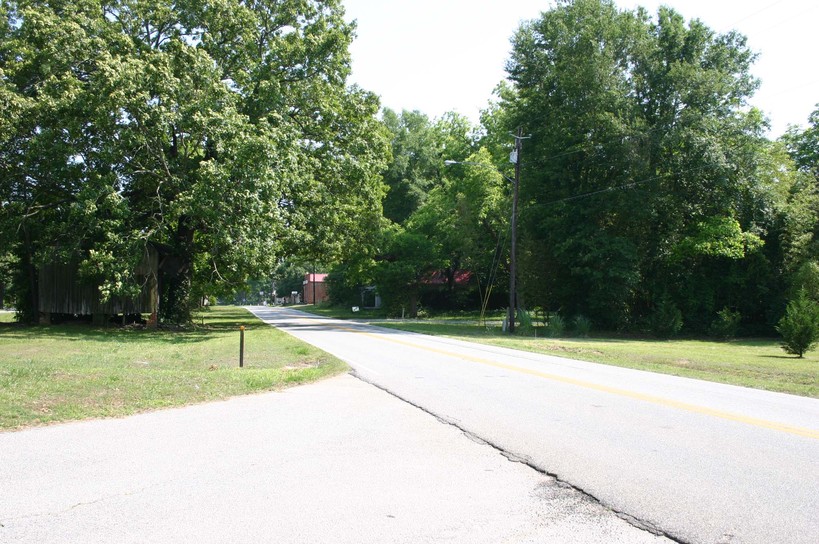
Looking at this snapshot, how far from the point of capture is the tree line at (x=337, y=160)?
23625mm

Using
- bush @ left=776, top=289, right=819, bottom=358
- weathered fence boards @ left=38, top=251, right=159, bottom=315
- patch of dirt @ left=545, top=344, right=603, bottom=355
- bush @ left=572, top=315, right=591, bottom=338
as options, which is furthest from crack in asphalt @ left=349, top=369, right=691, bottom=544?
weathered fence boards @ left=38, top=251, right=159, bottom=315

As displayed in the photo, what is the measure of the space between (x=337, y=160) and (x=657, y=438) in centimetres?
2531

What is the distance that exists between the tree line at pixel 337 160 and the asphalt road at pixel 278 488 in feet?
56.0

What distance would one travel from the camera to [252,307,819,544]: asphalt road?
4594 millimetres

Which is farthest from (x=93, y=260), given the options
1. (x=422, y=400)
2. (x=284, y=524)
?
(x=284, y=524)

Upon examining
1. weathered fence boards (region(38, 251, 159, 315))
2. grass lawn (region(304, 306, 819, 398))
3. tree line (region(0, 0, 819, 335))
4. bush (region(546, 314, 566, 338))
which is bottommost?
grass lawn (region(304, 306, 819, 398))

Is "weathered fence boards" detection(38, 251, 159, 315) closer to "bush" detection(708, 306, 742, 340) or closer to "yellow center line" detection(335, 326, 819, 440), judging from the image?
"yellow center line" detection(335, 326, 819, 440)

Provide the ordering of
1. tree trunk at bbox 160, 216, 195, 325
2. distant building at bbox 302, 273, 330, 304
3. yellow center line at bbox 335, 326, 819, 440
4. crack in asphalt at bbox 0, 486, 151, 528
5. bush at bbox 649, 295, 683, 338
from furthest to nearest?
1. distant building at bbox 302, 273, 330, 304
2. bush at bbox 649, 295, 683, 338
3. tree trunk at bbox 160, 216, 195, 325
4. yellow center line at bbox 335, 326, 819, 440
5. crack in asphalt at bbox 0, 486, 151, 528

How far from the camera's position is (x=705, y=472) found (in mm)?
5586

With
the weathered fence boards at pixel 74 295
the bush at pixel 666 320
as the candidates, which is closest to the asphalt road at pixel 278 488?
the weathered fence boards at pixel 74 295

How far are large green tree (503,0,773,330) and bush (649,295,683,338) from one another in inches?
26.9

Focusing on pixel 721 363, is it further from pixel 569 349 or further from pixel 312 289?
pixel 312 289

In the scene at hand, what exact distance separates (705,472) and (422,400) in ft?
15.5

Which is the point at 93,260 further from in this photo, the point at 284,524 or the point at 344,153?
the point at 284,524
